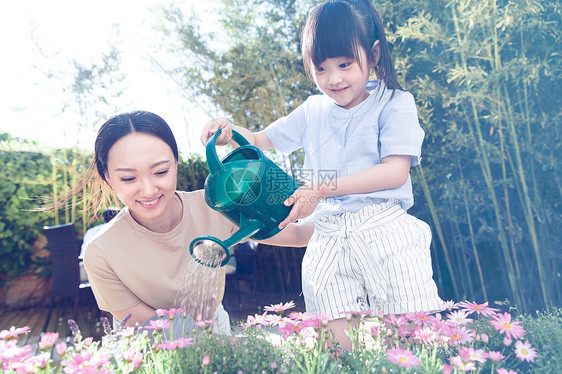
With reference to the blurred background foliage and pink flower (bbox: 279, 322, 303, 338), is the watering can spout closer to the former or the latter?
pink flower (bbox: 279, 322, 303, 338)

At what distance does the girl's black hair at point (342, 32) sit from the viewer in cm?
123

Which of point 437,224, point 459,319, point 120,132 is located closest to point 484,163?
point 437,224

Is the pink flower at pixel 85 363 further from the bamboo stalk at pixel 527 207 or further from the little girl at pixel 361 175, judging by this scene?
the bamboo stalk at pixel 527 207

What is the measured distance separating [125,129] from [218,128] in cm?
30

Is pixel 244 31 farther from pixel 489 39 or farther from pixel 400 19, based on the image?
pixel 489 39

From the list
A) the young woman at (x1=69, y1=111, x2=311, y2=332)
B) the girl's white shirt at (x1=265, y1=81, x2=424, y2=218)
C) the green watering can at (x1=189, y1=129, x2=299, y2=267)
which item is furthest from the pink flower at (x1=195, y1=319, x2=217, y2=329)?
the girl's white shirt at (x1=265, y1=81, x2=424, y2=218)

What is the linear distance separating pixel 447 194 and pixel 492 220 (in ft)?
1.24

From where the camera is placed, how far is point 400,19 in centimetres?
287

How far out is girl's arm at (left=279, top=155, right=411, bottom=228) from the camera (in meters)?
1.14

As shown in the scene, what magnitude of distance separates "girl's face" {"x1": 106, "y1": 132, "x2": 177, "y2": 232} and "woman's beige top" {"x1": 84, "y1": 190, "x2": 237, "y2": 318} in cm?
12

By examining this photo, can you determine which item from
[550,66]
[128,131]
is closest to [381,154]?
[128,131]

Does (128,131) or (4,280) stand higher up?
(128,131)

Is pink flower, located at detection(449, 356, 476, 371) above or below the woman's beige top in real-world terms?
below

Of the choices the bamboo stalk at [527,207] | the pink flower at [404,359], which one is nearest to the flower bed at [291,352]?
the pink flower at [404,359]
